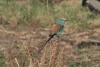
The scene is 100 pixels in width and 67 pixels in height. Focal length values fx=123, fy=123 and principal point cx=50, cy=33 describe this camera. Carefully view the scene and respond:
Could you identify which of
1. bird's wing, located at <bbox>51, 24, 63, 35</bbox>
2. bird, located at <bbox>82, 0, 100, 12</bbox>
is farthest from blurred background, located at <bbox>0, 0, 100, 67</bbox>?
bird's wing, located at <bbox>51, 24, 63, 35</bbox>

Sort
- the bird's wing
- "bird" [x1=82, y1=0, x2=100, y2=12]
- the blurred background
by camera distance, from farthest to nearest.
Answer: "bird" [x1=82, y1=0, x2=100, y2=12] → the blurred background → the bird's wing

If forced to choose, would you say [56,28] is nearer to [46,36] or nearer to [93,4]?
[46,36]

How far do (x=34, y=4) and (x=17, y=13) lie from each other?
97cm

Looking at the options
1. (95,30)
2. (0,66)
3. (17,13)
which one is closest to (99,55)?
(95,30)

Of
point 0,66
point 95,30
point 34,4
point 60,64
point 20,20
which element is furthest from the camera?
point 34,4

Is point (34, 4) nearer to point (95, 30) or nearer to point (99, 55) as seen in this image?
point (95, 30)

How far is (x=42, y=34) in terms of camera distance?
2592 mm

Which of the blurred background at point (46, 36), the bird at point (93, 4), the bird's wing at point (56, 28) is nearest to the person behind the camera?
the bird's wing at point (56, 28)

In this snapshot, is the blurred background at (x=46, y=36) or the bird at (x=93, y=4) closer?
the blurred background at (x=46, y=36)

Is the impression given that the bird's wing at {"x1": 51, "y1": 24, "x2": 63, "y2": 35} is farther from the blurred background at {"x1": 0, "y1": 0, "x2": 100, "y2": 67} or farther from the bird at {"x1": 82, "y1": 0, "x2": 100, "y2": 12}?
the bird at {"x1": 82, "y1": 0, "x2": 100, "y2": 12}

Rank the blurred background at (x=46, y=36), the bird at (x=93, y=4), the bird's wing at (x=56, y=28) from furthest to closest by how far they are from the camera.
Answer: the bird at (x=93, y=4), the blurred background at (x=46, y=36), the bird's wing at (x=56, y=28)

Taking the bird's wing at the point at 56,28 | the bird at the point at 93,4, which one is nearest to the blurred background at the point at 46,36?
the bird at the point at 93,4

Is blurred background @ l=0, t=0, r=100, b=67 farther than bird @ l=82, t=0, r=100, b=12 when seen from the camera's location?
No

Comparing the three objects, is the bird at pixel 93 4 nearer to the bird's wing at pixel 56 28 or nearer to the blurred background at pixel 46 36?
the blurred background at pixel 46 36
